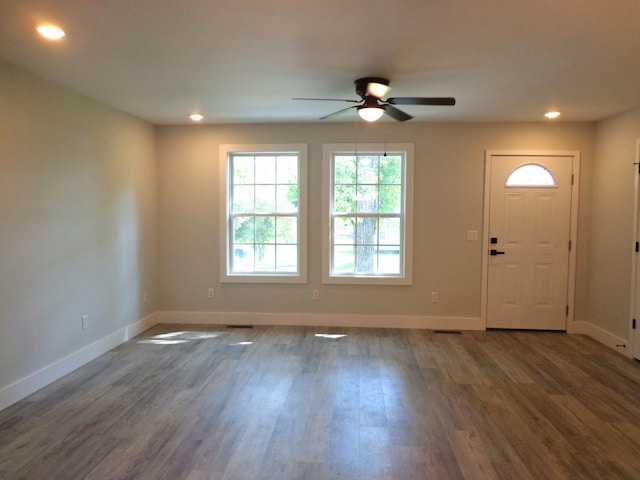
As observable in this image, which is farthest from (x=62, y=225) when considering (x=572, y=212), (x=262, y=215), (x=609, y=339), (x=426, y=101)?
(x=609, y=339)

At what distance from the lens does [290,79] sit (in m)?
3.33

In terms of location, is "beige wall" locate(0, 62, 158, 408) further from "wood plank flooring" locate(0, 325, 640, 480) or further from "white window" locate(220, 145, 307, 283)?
"white window" locate(220, 145, 307, 283)

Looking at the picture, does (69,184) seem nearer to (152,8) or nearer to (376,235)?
(152,8)

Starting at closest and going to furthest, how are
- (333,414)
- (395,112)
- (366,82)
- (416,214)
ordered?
1. (333,414)
2. (366,82)
3. (395,112)
4. (416,214)

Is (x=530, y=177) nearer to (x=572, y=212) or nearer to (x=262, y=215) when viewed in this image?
(x=572, y=212)

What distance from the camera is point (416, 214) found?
16.5ft

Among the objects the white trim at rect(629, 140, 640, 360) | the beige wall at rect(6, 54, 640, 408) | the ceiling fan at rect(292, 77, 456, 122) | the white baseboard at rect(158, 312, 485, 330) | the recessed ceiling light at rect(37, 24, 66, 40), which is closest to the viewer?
the recessed ceiling light at rect(37, 24, 66, 40)

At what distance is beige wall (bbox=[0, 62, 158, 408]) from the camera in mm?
3016

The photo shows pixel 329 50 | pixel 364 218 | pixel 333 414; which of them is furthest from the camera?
pixel 364 218

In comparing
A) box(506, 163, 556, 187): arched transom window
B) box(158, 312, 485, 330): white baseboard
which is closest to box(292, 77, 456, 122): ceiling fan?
box(506, 163, 556, 187): arched transom window

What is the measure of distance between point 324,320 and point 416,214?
176 centimetres

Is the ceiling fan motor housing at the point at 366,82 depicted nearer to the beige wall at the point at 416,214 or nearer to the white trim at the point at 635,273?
the beige wall at the point at 416,214

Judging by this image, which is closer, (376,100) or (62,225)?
(376,100)

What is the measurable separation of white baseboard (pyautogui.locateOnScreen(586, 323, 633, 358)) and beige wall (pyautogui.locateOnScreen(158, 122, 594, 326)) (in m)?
0.20
